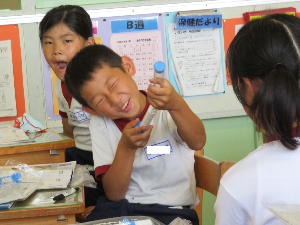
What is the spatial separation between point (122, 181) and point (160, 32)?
1293 millimetres

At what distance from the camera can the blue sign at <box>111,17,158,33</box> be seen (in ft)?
6.69

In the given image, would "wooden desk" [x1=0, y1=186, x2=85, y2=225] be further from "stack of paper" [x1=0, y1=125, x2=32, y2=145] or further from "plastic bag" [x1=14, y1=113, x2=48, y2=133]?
"plastic bag" [x1=14, y1=113, x2=48, y2=133]

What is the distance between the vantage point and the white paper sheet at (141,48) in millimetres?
2057

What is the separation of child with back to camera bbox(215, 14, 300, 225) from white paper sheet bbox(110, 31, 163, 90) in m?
1.45

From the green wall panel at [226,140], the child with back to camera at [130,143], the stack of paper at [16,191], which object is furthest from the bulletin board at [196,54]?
the stack of paper at [16,191]

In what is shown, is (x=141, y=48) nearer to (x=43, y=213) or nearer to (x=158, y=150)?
(x=158, y=150)

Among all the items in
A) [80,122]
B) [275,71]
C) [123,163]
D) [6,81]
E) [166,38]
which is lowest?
[123,163]

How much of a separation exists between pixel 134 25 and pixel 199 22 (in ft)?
1.31

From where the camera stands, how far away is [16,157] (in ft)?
3.83

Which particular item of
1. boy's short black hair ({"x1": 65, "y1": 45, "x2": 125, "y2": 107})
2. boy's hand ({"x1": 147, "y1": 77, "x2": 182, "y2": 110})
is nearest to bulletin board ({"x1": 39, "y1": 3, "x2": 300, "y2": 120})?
boy's short black hair ({"x1": 65, "y1": 45, "x2": 125, "y2": 107})

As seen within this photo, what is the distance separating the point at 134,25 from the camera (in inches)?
80.8

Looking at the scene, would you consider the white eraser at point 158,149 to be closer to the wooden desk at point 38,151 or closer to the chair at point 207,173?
the chair at point 207,173

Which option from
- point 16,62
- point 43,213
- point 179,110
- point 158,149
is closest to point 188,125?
point 179,110

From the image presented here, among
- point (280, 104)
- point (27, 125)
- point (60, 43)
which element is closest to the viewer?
point (280, 104)
